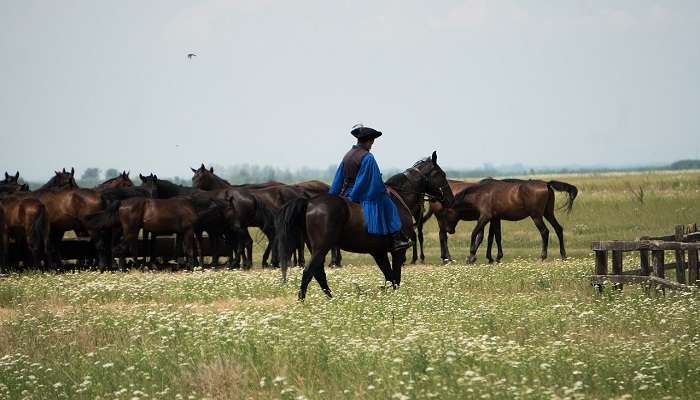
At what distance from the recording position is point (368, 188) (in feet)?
52.8

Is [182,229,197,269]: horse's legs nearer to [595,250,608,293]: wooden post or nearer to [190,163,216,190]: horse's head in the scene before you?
[190,163,216,190]: horse's head

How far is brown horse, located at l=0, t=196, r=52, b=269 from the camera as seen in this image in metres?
25.4

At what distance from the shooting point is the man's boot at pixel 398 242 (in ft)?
54.2

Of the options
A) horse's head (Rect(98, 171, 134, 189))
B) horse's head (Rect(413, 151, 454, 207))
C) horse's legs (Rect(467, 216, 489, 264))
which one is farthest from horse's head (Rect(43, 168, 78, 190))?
horse's head (Rect(413, 151, 454, 207))

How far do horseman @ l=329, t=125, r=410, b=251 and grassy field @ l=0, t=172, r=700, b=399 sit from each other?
1041 millimetres

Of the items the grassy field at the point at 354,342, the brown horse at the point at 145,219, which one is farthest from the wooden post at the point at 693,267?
the brown horse at the point at 145,219

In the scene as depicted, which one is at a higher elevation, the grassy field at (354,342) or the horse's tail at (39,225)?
the horse's tail at (39,225)

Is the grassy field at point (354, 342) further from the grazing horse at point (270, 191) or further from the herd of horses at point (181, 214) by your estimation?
the grazing horse at point (270, 191)

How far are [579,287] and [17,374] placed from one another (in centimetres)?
1023

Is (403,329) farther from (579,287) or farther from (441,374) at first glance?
(579,287)

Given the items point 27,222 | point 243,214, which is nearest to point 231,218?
point 243,214

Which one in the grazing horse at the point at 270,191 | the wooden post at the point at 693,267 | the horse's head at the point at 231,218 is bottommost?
the wooden post at the point at 693,267

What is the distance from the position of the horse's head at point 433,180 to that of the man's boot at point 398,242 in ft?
7.72

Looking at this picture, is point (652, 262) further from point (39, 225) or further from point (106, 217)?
point (39, 225)
